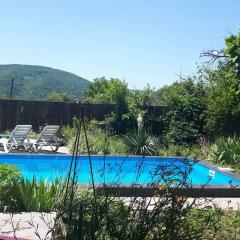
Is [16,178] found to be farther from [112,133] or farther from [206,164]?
[112,133]

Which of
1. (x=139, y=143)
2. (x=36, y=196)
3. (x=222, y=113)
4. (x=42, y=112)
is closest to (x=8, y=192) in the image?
(x=36, y=196)

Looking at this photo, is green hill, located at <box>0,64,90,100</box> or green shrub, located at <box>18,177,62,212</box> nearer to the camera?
green shrub, located at <box>18,177,62,212</box>

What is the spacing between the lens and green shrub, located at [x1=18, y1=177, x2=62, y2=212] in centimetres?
562

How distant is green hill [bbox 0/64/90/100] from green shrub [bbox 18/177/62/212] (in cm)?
6170

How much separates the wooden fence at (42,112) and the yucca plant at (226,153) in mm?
5740

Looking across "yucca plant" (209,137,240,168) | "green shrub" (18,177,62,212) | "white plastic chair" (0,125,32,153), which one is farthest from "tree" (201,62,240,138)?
"green shrub" (18,177,62,212)

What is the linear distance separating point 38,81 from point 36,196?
69.6 meters

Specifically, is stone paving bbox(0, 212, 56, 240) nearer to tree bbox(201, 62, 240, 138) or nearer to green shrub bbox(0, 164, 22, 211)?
green shrub bbox(0, 164, 22, 211)

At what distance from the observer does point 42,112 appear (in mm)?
18703

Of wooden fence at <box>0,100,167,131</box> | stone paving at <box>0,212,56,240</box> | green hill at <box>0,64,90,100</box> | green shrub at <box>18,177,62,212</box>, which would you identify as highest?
green hill at <box>0,64,90,100</box>

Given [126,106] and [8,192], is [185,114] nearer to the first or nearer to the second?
[126,106]

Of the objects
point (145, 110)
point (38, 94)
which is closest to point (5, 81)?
point (38, 94)

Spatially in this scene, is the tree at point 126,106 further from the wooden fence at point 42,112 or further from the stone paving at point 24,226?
the stone paving at point 24,226

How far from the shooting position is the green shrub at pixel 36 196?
5625mm
